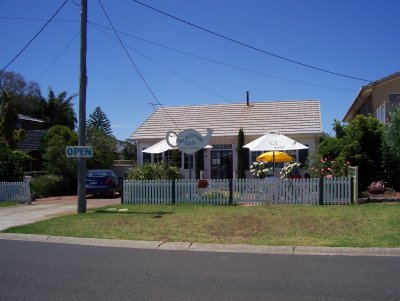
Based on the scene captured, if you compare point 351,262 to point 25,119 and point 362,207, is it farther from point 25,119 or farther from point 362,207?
point 25,119

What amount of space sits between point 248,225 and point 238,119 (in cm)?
1487

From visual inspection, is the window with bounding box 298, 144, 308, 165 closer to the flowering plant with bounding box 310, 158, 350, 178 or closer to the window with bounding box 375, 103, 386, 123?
the window with bounding box 375, 103, 386, 123

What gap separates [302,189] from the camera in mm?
15906

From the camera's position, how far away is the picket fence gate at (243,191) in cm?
1570

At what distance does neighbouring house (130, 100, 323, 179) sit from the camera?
78.7ft

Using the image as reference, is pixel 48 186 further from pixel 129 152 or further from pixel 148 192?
pixel 129 152

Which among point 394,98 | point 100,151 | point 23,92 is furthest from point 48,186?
point 23,92

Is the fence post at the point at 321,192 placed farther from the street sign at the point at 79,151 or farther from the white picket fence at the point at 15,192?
the white picket fence at the point at 15,192

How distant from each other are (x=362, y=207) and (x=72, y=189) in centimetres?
1630

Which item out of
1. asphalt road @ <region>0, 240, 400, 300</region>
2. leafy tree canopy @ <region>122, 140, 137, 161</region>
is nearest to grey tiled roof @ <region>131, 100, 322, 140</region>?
asphalt road @ <region>0, 240, 400, 300</region>

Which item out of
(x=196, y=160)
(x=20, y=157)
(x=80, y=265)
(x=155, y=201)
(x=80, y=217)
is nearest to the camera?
(x=80, y=265)

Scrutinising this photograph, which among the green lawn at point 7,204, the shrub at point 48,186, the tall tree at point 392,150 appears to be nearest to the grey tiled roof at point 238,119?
the shrub at point 48,186

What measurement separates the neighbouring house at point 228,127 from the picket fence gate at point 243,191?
6589 mm

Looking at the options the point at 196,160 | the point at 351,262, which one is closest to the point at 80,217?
the point at 351,262
